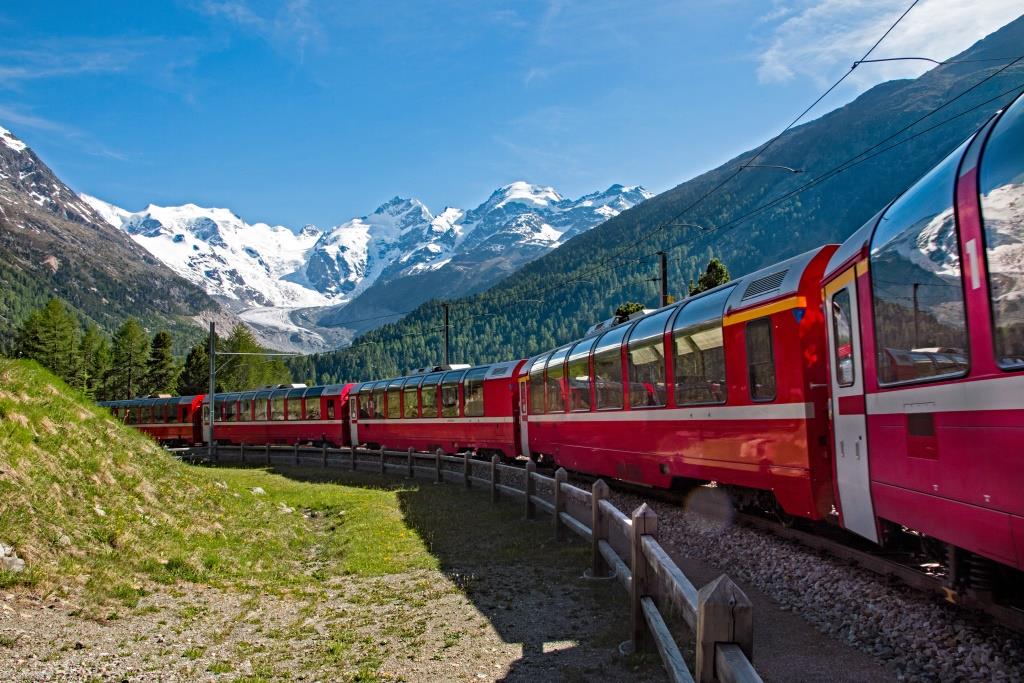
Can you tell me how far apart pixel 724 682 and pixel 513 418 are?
21.8 m

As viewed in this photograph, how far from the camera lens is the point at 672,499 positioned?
50.4 feet

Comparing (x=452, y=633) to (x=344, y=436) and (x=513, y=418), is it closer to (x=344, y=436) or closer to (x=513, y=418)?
(x=513, y=418)

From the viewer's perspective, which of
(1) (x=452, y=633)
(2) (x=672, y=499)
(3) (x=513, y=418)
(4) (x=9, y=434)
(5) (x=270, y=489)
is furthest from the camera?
(3) (x=513, y=418)

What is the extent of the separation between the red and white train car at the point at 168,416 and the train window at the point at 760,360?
4793 cm

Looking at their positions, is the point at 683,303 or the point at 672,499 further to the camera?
the point at 672,499

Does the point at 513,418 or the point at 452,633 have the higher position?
the point at 513,418

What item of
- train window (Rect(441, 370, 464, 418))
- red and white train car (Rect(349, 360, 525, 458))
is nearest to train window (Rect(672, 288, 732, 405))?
red and white train car (Rect(349, 360, 525, 458))

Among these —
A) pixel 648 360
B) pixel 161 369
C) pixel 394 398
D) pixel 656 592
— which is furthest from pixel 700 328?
pixel 161 369

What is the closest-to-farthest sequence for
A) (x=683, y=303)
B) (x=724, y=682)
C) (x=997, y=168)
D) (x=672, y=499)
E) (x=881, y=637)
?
1. (x=724, y=682)
2. (x=997, y=168)
3. (x=881, y=637)
4. (x=683, y=303)
5. (x=672, y=499)

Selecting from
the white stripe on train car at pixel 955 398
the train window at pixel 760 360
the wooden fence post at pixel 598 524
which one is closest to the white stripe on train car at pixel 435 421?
the train window at pixel 760 360

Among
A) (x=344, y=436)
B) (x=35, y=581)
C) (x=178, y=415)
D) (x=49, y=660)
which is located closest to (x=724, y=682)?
(x=49, y=660)

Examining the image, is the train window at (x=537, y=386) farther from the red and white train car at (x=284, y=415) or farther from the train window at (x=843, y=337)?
the red and white train car at (x=284, y=415)

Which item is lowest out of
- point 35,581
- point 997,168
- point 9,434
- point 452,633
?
point 452,633

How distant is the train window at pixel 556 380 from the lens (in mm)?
20427
